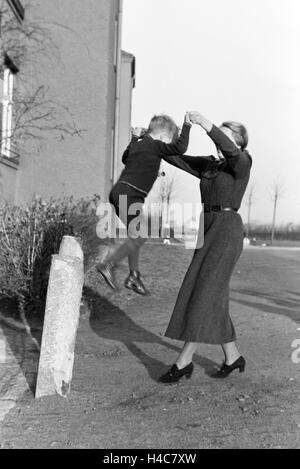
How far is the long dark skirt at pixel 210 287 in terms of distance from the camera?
195 inches

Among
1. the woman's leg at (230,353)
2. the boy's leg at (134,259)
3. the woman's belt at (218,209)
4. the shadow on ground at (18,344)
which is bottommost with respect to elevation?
the shadow on ground at (18,344)

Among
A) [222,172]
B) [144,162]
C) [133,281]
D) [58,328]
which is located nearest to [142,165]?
[144,162]

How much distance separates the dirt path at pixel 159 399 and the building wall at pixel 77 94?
6498 millimetres

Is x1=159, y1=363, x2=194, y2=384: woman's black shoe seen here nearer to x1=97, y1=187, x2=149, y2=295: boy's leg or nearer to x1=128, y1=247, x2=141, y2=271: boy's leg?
x1=97, y1=187, x2=149, y2=295: boy's leg

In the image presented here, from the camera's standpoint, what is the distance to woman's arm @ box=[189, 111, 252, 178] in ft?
15.1

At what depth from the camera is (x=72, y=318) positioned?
4.72 meters

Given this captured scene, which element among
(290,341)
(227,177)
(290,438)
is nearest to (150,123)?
(227,177)

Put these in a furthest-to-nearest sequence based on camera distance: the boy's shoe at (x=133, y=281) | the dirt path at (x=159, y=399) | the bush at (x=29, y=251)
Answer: the bush at (x=29, y=251), the boy's shoe at (x=133, y=281), the dirt path at (x=159, y=399)

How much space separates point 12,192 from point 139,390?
31.2 feet

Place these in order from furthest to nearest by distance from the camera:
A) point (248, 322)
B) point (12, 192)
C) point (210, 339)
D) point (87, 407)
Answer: point (12, 192) → point (248, 322) → point (210, 339) → point (87, 407)

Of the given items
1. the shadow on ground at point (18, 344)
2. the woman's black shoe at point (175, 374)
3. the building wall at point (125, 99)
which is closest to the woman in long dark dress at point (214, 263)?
the woman's black shoe at point (175, 374)

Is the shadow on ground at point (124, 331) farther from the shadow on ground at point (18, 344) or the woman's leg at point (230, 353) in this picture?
the shadow on ground at point (18, 344)

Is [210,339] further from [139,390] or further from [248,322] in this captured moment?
Answer: [248,322]

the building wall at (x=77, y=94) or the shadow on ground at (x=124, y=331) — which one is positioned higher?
the building wall at (x=77, y=94)
